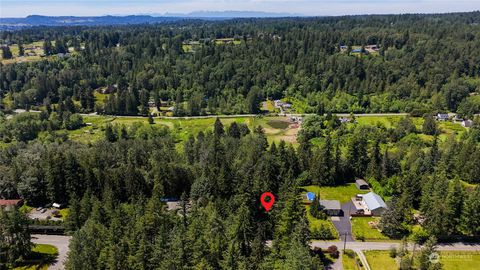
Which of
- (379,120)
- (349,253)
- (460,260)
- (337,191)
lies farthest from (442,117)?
(349,253)

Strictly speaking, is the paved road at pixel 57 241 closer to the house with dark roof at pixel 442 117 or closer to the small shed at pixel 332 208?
the small shed at pixel 332 208

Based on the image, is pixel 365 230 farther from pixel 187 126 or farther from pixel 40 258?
pixel 187 126

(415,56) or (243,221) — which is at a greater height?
(415,56)

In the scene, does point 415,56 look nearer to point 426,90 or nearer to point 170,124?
point 426,90

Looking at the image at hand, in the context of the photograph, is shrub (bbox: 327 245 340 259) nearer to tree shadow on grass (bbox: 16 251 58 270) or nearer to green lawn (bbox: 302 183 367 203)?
green lawn (bbox: 302 183 367 203)

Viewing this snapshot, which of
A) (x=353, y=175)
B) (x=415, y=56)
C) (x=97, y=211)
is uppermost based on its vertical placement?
(x=415, y=56)

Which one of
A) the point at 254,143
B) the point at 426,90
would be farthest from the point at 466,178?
the point at 426,90
